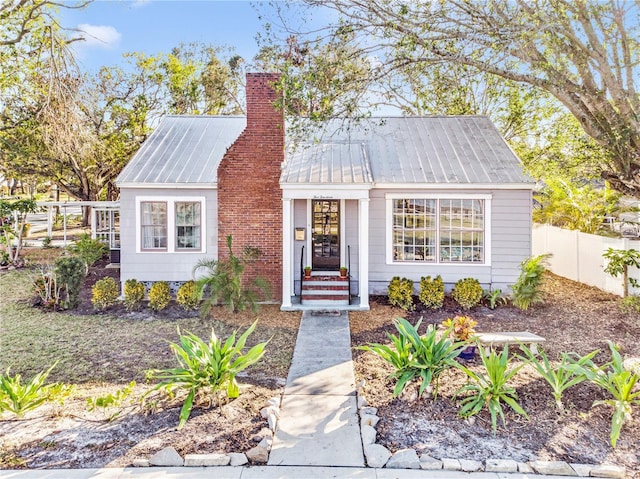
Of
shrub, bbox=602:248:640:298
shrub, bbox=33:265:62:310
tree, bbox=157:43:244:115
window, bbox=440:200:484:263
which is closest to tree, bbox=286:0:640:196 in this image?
shrub, bbox=602:248:640:298

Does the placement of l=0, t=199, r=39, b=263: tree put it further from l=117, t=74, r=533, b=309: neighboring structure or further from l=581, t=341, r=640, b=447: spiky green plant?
l=581, t=341, r=640, b=447: spiky green plant

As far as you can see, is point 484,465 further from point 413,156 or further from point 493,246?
point 413,156

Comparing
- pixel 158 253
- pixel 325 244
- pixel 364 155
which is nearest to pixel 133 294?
pixel 158 253

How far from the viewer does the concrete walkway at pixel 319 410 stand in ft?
13.9

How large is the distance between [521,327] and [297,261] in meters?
5.76

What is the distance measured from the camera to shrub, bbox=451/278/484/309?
403 inches

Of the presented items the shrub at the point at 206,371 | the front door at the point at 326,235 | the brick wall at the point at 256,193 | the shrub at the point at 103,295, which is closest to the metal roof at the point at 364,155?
the brick wall at the point at 256,193

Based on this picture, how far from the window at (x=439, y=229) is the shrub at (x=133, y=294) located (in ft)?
21.9

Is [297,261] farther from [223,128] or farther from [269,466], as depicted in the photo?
[269,466]

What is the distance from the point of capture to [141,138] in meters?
23.1

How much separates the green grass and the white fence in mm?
8750

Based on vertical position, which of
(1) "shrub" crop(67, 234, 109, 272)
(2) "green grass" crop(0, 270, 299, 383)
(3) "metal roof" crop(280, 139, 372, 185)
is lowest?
(2) "green grass" crop(0, 270, 299, 383)

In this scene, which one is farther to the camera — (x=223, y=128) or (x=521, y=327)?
(x=223, y=128)

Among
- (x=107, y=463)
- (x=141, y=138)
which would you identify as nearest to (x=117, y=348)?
(x=107, y=463)
